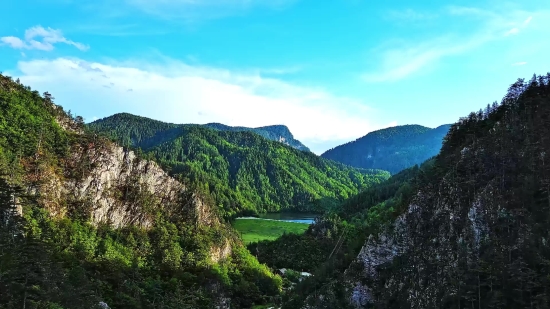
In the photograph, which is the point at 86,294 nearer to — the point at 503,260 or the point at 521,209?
the point at 503,260

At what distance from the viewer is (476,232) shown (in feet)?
277

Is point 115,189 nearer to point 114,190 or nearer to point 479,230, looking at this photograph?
point 114,190

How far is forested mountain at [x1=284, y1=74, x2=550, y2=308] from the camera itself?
69562 mm

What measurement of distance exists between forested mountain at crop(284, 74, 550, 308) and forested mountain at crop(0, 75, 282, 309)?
47.2 meters

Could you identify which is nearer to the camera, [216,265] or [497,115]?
[497,115]

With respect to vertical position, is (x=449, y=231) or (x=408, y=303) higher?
(x=449, y=231)

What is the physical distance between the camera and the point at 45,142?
152m

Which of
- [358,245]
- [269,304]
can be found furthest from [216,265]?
[358,245]

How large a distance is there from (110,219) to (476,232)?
128m

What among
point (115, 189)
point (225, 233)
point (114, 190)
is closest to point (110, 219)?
point (114, 190)

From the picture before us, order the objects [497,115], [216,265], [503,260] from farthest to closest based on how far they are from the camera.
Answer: [216,265] < [497,115] < [503,260]

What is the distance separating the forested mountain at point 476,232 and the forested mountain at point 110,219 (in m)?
47.2

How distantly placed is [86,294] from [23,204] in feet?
167

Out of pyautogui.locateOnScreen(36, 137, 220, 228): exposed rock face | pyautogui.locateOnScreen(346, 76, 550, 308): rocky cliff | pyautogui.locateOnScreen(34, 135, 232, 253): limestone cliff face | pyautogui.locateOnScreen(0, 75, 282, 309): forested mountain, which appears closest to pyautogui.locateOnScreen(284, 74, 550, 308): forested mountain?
pyautogui.locateOnScreen(346, 76, 550, 308): rocky cliff
